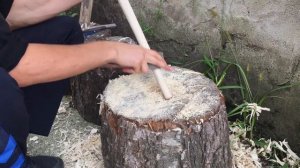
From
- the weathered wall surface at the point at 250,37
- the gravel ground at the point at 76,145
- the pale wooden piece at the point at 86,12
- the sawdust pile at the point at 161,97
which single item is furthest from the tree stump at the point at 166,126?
the pale wooden piece at the point at 86,12

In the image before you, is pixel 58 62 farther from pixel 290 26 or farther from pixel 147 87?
pixel 290 26

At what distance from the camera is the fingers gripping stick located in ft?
6.21

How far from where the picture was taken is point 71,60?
5.86ft

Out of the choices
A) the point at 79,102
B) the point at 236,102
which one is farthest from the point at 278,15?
the point at 79,102

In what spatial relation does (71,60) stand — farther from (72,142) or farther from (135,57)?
(72,142)

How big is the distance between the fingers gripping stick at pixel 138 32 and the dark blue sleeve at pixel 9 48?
45 centimetres

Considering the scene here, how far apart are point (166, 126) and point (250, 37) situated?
33.5 inches

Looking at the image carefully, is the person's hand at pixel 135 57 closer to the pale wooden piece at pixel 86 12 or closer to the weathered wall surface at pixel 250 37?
the weathered wall surface at pixel 250 37

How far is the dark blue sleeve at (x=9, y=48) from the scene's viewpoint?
164 centimetres

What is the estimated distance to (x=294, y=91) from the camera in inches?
91.3

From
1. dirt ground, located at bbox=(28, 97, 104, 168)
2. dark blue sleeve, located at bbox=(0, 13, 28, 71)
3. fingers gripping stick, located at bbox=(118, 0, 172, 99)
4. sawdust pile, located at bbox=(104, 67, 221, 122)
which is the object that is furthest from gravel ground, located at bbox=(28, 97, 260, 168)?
dark blue sleeve, located at bbox=(0, 13, 28, 71)

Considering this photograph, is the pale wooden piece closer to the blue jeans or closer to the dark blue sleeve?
the blue jeans

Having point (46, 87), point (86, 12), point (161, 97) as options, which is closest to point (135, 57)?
point (161, 97)

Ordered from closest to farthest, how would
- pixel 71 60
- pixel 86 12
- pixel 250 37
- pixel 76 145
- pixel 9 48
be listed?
pixel 9 48, pixel 71 60, pixel 250 37, pixel 76 145, pixel 86 12
